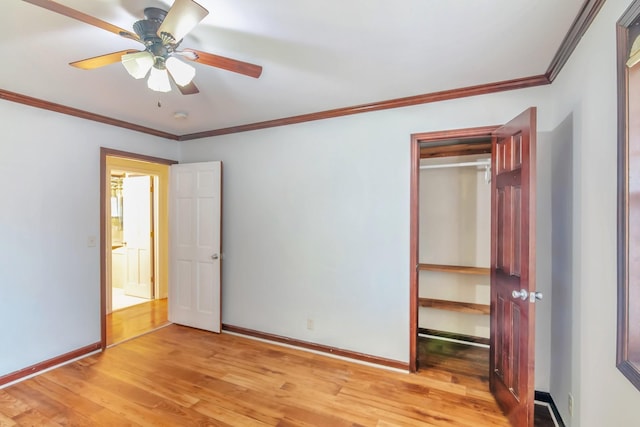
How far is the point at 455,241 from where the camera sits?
137 inches

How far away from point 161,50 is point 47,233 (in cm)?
230

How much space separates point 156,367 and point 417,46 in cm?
337

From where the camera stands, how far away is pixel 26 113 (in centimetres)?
264

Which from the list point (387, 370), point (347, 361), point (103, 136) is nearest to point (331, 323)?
point (347, 361)

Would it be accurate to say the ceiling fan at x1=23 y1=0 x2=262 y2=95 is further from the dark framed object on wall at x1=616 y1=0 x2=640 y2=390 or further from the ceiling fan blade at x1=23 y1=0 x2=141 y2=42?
the dark framed object on wall at x1=616 y1=0 x2=640 y2=390

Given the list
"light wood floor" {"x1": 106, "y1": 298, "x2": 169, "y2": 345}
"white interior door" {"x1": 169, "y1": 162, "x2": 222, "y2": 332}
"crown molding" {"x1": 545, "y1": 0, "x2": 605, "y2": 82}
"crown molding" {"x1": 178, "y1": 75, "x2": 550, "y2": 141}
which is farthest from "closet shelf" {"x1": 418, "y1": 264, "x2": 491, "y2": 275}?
"light wood floor" {"x1": 106, "y1": 298, "x2": 169, "y2": 345}

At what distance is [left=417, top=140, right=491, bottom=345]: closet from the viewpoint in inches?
131

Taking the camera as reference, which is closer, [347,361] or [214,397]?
[214,397]

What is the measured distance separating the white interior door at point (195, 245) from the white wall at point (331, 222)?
0.13 meters

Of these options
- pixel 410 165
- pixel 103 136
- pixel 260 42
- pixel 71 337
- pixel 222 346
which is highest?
pixel 260 42

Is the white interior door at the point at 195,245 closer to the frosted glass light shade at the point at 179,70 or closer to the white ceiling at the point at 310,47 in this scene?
the white ceiling at the point at 310,47

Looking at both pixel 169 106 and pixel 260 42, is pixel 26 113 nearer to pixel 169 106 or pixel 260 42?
pixel 169 106

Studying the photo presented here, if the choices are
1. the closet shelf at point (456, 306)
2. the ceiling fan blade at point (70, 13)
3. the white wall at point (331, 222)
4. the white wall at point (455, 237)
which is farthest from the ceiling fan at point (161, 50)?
the closet shelf at point (456, 306)

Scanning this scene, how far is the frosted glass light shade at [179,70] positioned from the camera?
1.58 meters
